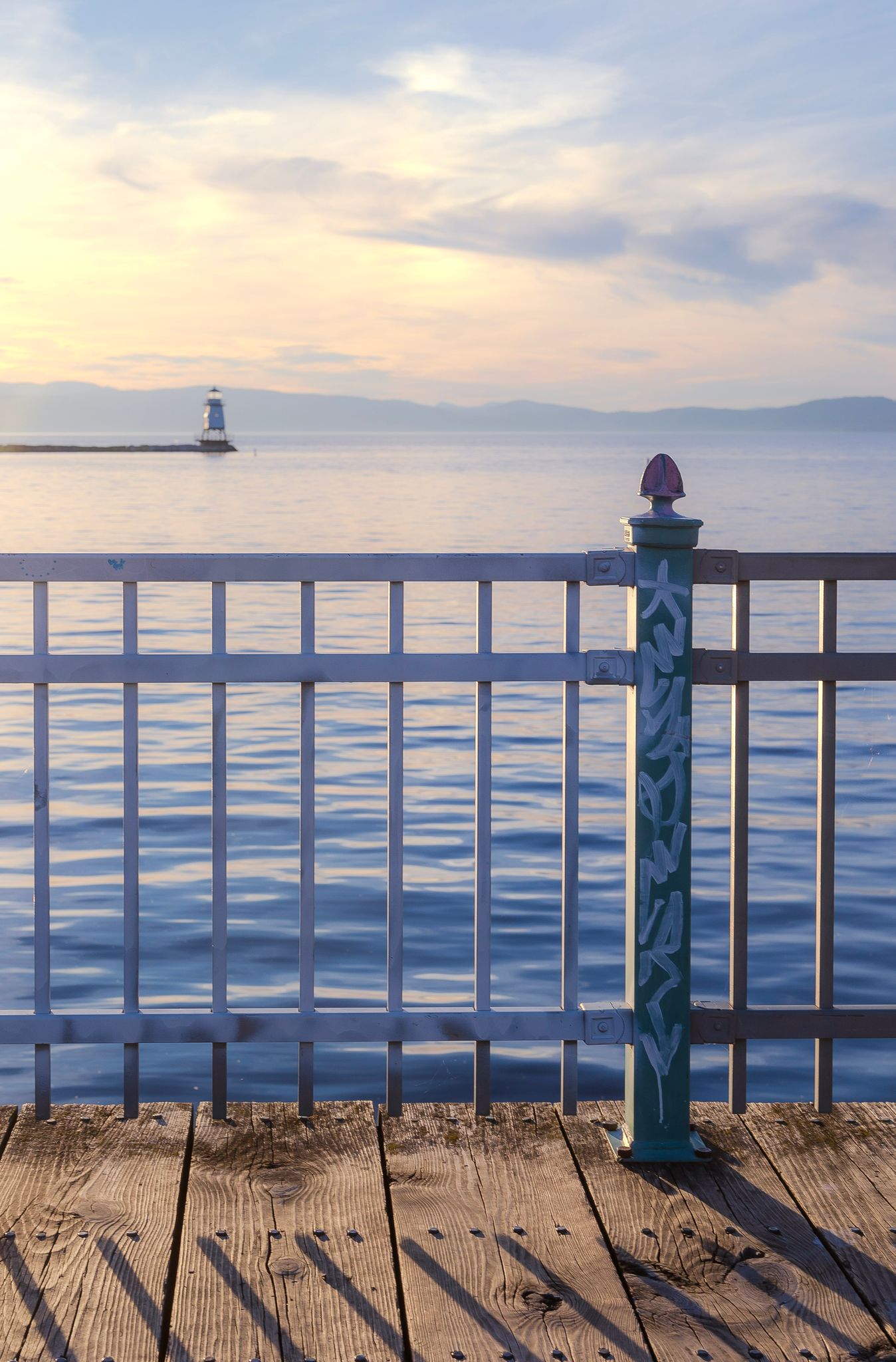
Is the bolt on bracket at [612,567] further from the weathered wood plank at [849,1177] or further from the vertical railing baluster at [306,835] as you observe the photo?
the weathered wood plank at [849,1177]

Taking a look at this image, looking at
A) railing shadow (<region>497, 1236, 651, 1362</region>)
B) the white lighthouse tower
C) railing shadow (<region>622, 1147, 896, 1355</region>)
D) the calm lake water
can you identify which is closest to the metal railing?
railing shadow (<region>622, 1147, 896, 1355</region>)

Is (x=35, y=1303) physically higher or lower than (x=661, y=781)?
lower

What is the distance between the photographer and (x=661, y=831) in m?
3.38

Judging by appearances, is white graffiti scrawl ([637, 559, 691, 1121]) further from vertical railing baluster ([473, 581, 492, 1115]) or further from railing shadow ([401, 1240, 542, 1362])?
railing shadow ([401, 1240, 542, 1362])

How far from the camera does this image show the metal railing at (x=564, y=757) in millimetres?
3365

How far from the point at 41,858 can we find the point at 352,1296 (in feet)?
4.25

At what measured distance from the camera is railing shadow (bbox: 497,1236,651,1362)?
2.55m

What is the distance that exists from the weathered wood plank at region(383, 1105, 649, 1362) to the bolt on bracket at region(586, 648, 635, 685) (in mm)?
1115

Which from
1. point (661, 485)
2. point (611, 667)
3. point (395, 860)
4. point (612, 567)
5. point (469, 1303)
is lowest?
point (469, 1303)

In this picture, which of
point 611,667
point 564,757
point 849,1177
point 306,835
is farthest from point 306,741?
point 849,1177

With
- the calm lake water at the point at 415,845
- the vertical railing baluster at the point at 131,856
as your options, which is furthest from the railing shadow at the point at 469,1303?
the calm lake water at the point at 415,845

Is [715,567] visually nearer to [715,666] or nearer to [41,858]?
[715,666]

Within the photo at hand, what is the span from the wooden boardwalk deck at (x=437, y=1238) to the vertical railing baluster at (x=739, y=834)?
0.66 ft

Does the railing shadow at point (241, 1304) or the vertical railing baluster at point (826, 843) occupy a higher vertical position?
the vertical railing baluster at point (826, 843)
